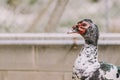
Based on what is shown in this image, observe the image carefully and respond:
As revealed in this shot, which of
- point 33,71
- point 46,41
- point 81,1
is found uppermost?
point 81,1

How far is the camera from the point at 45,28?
3.33 m

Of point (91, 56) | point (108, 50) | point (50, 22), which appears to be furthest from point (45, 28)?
point (91, 56)

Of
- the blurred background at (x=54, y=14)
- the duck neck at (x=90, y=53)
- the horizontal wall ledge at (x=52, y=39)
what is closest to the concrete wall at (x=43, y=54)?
the horizontal wall ledge at (x=52, y=39)

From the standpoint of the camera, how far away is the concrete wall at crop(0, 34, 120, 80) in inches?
124

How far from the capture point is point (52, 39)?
3176 millimetres

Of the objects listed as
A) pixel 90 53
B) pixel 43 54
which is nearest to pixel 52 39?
pixel 43 54

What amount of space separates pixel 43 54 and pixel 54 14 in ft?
1.15

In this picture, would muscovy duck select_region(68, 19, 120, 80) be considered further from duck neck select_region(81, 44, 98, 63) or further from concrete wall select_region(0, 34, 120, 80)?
concrete wall select_region(0, 34, 120, 80)

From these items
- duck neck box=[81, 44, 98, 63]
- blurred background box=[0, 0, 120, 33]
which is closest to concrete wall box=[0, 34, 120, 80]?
blurred background box=[0, 0, 120, 33]

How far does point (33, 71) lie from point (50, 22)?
43cm

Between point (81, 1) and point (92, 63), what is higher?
point (81, 1)

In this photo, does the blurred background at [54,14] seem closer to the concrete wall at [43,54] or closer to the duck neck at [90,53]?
the concrete wall at [43,54]

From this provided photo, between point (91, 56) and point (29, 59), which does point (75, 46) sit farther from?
point (91, 56)

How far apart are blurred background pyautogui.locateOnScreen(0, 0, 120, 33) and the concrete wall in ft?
0.52
